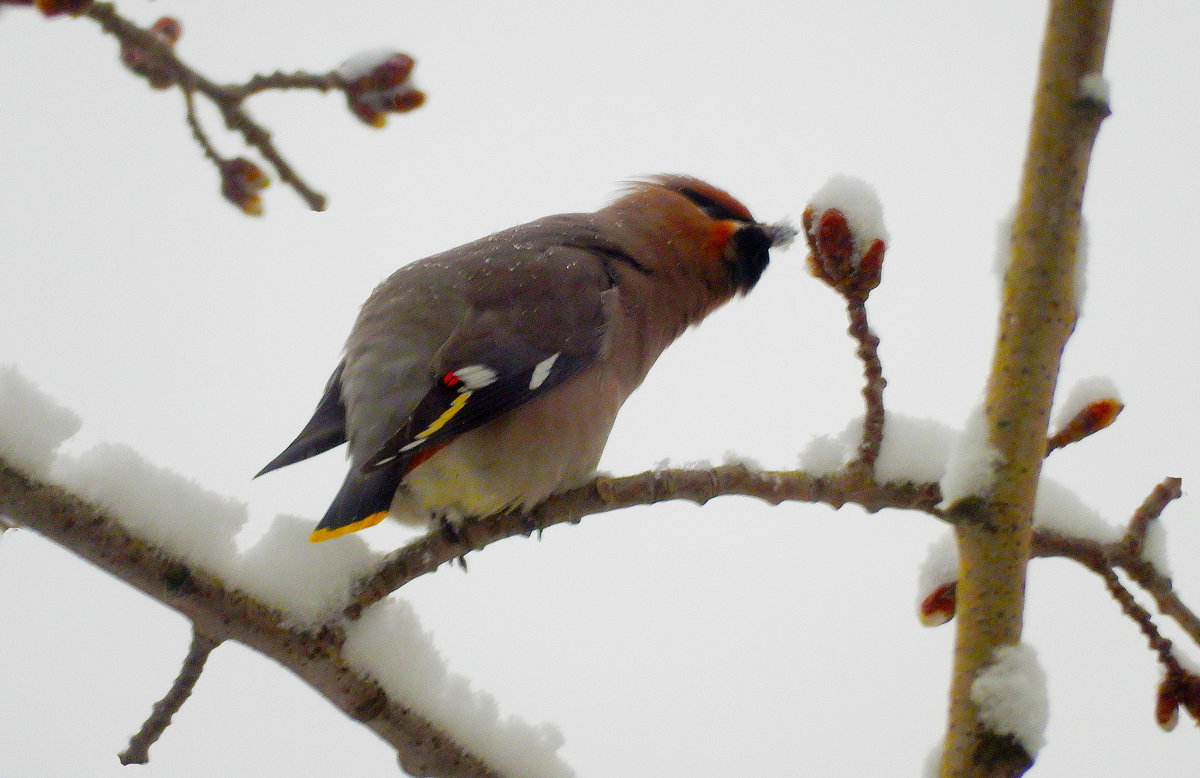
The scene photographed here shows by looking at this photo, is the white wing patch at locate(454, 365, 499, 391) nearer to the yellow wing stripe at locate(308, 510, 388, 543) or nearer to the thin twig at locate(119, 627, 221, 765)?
the yellow wing stripe at locate(308, 510, 388, 543)

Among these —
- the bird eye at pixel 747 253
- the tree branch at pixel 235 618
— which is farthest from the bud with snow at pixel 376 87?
the bird eye at pixel 747 253

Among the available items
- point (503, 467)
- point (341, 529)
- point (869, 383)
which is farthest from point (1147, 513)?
point (341, 529)

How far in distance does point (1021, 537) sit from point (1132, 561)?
0.42 m

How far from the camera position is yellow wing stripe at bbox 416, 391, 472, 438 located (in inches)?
93.0

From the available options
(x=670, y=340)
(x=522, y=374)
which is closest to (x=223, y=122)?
(x=522, y=374)

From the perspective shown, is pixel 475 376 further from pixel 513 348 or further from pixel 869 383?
pixel 869 383

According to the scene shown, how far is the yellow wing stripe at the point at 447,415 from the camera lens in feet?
7.75

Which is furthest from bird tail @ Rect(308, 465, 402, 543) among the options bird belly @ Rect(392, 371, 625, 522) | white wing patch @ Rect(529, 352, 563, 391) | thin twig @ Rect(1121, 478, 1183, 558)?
thin twig @ Rect(1121, 478, 1183, 558)

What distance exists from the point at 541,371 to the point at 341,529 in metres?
0.78

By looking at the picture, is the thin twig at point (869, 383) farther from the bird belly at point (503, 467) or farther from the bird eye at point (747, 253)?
the bird eye at point (747, 253)

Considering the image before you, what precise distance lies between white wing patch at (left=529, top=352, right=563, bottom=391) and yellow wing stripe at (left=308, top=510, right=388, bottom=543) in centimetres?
59

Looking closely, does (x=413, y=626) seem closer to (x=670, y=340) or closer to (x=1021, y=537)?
(x=1021, y=537)

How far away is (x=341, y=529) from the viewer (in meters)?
2.03

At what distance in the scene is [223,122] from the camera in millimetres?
1231
